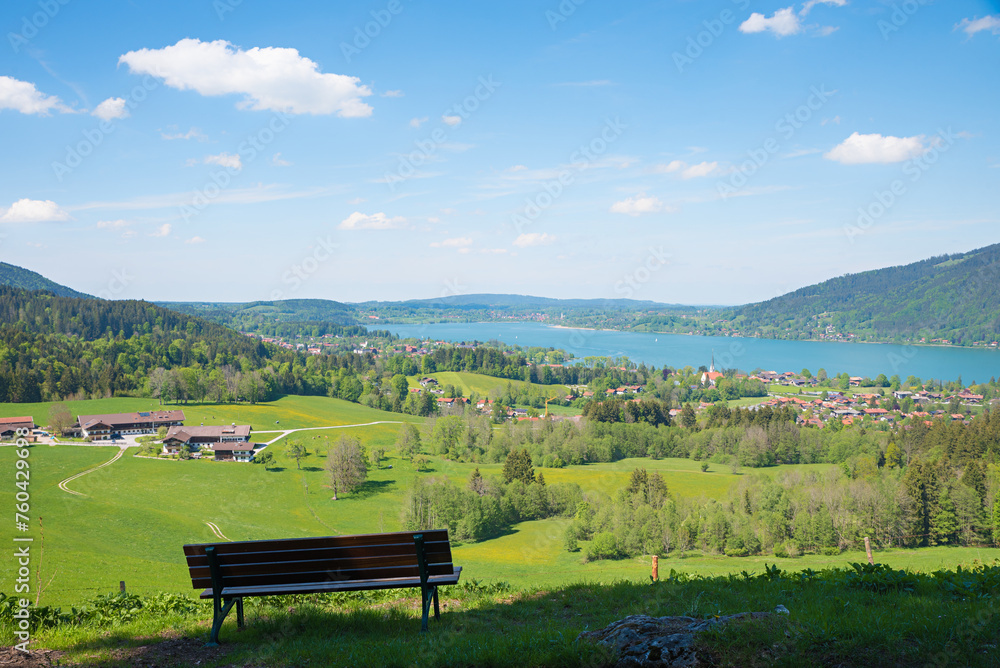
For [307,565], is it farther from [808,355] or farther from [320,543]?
[808,355]

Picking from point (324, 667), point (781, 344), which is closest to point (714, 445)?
point (324, 667)

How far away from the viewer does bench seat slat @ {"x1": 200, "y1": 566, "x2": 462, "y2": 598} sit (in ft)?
17.6

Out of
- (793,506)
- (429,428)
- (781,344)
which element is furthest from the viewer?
(781,344)

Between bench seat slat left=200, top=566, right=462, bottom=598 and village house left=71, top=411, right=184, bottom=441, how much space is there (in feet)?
187

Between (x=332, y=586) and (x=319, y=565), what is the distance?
9.1 inches

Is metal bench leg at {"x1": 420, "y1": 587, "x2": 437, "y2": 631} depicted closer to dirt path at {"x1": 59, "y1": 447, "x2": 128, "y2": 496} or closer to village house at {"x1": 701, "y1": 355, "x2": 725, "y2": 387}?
dirt path at {"x1": 59, "y1": 447, "x2": 128, "y2": 496}

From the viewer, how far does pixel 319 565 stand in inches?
213

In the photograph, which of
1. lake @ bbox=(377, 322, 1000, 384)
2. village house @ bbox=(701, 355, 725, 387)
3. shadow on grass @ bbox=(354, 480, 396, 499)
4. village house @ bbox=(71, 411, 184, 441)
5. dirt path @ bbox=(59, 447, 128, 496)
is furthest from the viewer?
lake @ bbox=(377, 322, 1000, 384)

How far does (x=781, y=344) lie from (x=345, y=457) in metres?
175

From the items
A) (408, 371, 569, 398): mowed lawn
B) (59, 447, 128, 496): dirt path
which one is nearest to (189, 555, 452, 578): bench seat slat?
(59, 447, 128, 496): dirt path

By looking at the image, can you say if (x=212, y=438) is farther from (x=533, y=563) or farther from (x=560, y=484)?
(x=533, y=563)

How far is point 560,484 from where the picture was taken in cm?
4175

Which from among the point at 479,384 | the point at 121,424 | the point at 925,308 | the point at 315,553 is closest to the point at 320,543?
the point at 315,553

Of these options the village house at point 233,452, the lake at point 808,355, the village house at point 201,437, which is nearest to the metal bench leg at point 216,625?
the village house at point 233,452
